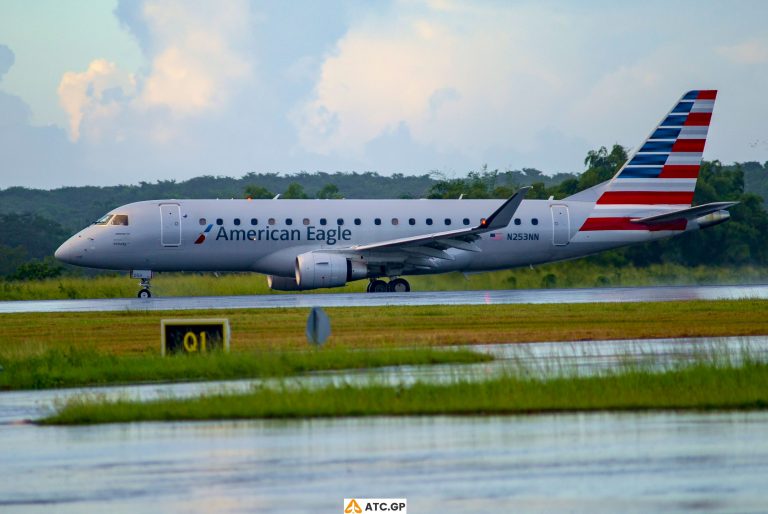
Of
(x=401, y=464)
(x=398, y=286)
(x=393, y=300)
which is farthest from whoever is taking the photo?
(x=398, y=286)

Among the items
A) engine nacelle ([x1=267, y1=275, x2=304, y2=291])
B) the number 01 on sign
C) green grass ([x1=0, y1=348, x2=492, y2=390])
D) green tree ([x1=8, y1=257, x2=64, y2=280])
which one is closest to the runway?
engine nacelle ([x1=267, y1=275, x2=304, y2=291])

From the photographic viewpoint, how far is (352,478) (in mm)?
11961

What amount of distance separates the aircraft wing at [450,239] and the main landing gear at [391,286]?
1.43 meters

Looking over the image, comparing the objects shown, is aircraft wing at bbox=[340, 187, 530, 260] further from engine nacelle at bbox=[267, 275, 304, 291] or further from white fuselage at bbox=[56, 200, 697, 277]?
engine nacelle at bbox=[267, 275, 304, 291]

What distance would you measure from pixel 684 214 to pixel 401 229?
970cm

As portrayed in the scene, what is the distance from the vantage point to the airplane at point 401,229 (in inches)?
1706

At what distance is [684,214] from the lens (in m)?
45.8

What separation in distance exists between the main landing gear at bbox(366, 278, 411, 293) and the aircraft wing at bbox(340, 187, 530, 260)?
143cm

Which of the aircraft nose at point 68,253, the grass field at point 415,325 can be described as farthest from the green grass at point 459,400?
the aircraft nose at point 68,253

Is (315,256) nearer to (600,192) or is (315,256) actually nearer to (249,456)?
(600,192)

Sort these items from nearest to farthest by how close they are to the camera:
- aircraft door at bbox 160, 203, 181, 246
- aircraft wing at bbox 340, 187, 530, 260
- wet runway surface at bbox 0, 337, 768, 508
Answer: wet runway surface at bbox 0, 337, 768, 508
aircraft wing at bbox 340, 187, 530, 260
aircraft door at bbox 160, 203, 181, 246

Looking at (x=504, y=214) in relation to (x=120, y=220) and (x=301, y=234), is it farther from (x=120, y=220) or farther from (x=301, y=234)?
(x=120, y=220)

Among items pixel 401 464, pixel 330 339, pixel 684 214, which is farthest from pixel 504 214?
pixel 401 464

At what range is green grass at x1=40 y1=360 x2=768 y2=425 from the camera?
53.4 feet
